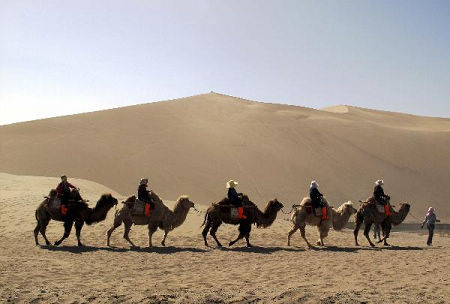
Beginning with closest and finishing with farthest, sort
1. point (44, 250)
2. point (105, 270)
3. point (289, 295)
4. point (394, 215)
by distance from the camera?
point (289, 295), point (105, 270), point (44, 250), point (394, 215)

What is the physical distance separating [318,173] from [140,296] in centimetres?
2810

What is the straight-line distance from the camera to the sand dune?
103 ft

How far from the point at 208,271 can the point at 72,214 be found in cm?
589

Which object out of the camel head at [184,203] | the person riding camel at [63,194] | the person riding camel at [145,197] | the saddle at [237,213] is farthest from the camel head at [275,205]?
the person riding camel at [63,194]

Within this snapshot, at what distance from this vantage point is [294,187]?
3216 cm

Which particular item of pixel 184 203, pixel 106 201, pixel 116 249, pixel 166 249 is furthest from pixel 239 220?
pixel 106 201

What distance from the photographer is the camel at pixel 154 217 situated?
48.2 ft

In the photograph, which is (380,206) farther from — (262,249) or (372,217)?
(262,249)

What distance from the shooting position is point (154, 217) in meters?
14.8

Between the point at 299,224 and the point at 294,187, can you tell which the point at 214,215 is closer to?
the point at 299,224

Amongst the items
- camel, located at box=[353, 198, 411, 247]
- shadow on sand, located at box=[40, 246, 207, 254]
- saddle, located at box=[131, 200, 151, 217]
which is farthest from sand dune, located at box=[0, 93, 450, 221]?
shadow on sand, located at box=[40, 246, 207, 254]

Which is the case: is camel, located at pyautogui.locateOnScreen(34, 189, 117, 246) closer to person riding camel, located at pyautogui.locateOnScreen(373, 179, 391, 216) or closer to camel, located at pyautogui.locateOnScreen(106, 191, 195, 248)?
camel, located at pyautogui.locateOnScreen(106, 191, 195, 248)

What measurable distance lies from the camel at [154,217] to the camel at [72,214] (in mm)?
547

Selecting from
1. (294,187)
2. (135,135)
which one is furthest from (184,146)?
(294,187)
